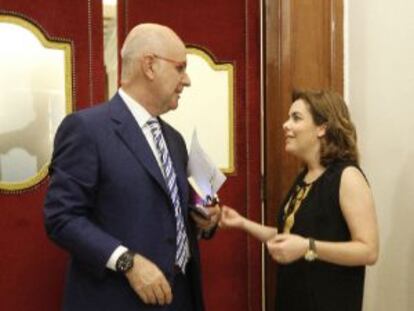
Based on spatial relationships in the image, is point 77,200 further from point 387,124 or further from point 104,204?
point 387,124

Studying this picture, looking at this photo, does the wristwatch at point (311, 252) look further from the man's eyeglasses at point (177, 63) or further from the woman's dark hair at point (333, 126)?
the man's eyeglasses at point (177, 63)

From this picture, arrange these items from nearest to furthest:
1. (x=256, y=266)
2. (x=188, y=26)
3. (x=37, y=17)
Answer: (x=37, y=17), (x=188, y=26), (x=256, y=266)

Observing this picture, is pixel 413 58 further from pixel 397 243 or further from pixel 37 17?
pixel 37 17

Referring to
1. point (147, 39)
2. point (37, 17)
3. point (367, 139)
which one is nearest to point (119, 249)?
point (147, 39)

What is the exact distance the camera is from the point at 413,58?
A: 1845 millimetres

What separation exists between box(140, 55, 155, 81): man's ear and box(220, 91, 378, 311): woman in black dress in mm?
477

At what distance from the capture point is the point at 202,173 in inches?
60.6

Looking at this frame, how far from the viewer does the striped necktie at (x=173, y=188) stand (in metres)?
1.48

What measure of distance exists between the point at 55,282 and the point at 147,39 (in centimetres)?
91

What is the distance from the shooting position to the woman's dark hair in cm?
162

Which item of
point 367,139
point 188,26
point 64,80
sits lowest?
point 367,139

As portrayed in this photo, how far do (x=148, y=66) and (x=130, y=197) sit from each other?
1.17 ft

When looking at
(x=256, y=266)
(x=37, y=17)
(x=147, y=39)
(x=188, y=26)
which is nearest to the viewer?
(x=147, y=39)

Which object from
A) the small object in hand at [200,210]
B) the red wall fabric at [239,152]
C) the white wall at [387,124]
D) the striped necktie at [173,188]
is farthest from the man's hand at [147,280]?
the white wall at [387,124]
